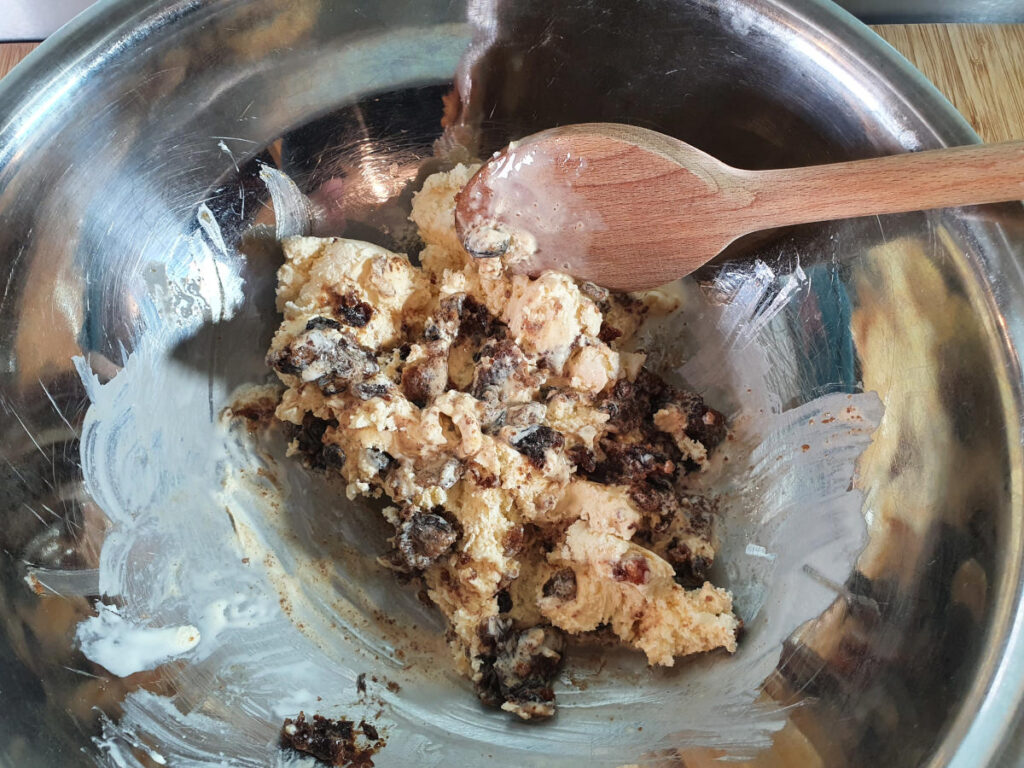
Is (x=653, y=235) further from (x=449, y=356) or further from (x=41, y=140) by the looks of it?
(x=41, y=140)

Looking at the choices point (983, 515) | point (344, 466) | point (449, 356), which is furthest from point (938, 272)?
point (344, 466)

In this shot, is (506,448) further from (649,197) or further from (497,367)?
(649,197)

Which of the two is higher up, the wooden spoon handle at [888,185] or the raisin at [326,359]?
the wooden spoon handle at [888,185]

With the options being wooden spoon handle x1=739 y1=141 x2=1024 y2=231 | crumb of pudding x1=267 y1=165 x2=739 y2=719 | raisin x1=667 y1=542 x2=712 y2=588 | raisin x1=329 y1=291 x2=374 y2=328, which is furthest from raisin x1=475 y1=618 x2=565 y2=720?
wooden spoon handle x1=739 y1=141 x2=1024 y2=231

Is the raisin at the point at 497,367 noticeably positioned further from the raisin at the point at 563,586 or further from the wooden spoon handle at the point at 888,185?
the wooden spoon handle at the point at 888,185

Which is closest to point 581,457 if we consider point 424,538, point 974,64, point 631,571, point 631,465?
point 631,465

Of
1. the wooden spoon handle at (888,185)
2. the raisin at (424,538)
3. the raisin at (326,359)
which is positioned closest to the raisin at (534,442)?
the raisin at (424,538)
